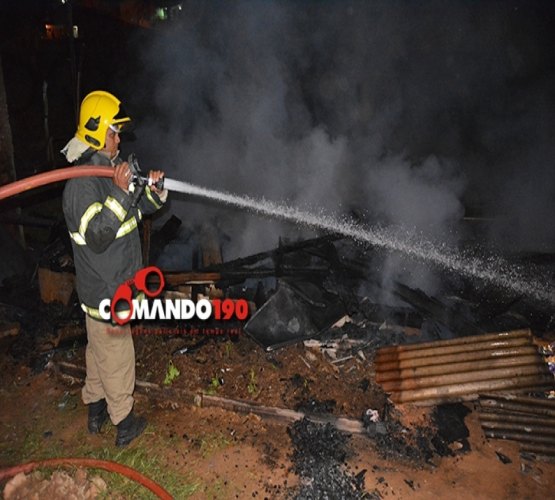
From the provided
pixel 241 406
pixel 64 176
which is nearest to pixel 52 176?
pixel 64 176

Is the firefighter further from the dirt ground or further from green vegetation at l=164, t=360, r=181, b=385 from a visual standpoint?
green vegetation at l=164, t=360, r=181, b=385

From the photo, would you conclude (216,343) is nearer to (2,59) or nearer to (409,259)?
(409,259)

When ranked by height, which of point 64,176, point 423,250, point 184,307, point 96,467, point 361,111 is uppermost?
point 64,176

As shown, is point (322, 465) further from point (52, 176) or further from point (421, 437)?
point (52, 176)

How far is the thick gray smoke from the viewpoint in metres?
8.71

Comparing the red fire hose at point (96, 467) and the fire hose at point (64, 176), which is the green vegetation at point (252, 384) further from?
the fire hose at point (64, 176)

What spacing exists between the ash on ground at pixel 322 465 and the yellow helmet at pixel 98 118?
3246 mm

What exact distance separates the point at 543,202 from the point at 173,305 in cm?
1010

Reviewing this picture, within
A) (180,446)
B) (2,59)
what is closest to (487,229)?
(180,446)

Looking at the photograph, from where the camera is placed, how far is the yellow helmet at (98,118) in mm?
3205

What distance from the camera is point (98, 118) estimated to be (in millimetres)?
3213

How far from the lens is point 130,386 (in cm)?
374

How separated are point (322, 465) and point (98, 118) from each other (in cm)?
354

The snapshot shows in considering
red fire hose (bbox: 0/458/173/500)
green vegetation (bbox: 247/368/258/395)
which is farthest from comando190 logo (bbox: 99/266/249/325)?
red fire hose (bbox: 0/458/173/500)
